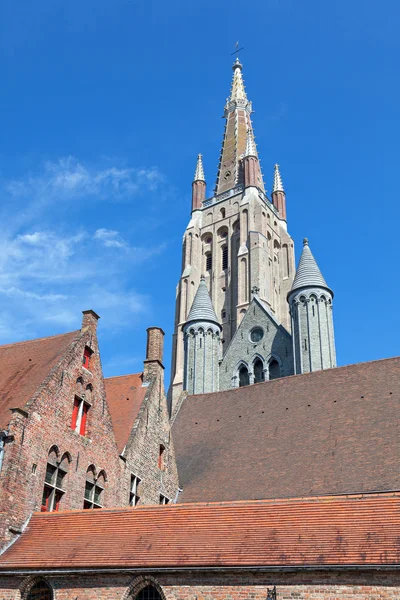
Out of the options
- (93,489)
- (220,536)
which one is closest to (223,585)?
(220,536)

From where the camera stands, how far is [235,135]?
78.7m

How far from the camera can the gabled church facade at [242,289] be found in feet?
135

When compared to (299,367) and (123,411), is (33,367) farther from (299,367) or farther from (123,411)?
(299,367)

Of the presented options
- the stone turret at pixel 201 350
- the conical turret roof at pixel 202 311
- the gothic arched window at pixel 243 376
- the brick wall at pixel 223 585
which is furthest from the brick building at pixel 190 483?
the conical turret roof at pixel 202 311

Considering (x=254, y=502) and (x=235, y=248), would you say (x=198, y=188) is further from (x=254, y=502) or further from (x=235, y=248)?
(x=254, y=502)

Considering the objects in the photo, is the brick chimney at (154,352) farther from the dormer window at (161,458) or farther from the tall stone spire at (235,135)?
the tall stone spire at (235,135)

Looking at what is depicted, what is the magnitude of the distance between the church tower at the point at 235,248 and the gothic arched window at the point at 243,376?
11.9 metres

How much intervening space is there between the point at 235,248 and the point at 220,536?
52.5 m

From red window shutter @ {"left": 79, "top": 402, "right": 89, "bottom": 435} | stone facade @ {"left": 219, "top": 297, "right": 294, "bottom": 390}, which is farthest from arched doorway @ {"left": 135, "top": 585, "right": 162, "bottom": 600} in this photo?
stone facade @ {"left": 219, "top": 297, "right": 294, "bottom": 390}

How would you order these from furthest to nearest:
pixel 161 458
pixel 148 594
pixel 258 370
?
pixel 258 370
pixel 161 458
pixel 148 594

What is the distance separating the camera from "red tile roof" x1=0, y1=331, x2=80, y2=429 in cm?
1750

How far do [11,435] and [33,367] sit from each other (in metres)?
3.86


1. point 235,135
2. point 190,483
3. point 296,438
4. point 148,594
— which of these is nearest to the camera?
point 148,594

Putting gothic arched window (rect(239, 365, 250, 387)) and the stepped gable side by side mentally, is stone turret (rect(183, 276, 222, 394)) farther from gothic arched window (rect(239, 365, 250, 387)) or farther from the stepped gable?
the stepped gable
